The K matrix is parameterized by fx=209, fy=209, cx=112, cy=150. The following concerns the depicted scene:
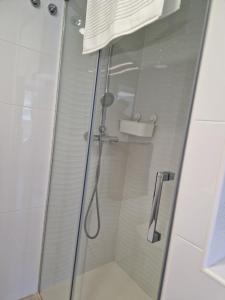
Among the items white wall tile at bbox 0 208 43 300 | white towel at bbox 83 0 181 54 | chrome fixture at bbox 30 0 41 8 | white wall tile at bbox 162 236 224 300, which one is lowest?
white wall tile at bbox 0 208 43 300

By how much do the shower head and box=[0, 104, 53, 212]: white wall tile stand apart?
367 millimetres

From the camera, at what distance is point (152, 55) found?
153 cm

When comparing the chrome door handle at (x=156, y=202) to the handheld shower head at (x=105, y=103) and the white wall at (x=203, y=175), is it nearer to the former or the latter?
the white wall at (x=203, y=175)

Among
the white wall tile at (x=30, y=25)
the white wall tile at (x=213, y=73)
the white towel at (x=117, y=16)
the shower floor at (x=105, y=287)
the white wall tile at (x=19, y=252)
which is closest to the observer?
the white wall tile at (x=213, y=73)

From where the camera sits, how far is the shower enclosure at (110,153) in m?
1.36

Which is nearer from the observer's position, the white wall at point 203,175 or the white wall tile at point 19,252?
the white wall at point 203,175

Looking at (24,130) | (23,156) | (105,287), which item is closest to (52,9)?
(24,130)

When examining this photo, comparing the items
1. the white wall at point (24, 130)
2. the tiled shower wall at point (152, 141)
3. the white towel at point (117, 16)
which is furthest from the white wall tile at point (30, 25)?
the tiled shower wall at point (152, 141)

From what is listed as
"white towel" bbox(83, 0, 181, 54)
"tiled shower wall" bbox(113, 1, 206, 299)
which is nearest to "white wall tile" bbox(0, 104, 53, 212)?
"white towel" bbox(83, 0, 181, 54)

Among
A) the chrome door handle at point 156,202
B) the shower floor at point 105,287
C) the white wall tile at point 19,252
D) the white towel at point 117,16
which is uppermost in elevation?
the white towel at point 117,16

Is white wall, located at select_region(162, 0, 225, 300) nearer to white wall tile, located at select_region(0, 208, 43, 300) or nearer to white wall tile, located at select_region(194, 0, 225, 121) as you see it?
white wall tile, located at select_region(194, 0, 225, 121)

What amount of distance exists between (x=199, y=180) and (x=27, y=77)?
44.6 inches

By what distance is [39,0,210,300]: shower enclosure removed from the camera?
1361 millimetres

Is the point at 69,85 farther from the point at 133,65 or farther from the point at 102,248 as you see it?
the point at 102,248
